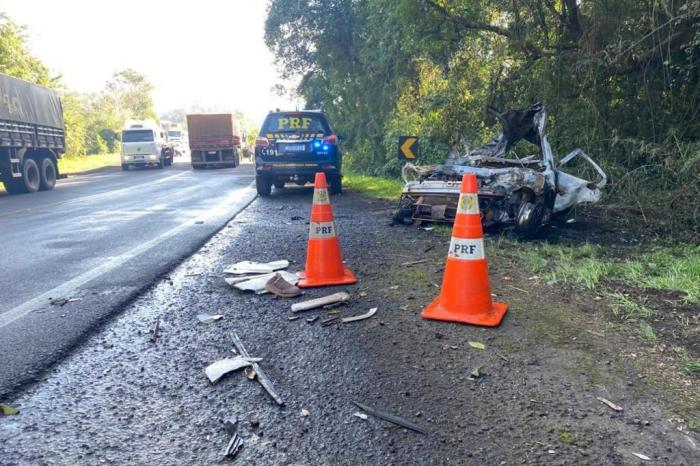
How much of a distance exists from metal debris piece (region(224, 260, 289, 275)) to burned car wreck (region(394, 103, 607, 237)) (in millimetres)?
2577

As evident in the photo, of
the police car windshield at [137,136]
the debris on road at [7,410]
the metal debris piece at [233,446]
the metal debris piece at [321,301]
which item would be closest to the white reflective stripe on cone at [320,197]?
the metal debris piece at [321,301]

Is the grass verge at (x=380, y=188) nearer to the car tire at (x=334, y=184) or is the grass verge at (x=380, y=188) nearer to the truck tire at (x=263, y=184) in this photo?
the car tire at (x=334, y=184)

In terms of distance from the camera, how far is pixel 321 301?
12.5 feet

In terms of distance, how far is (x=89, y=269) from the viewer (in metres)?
5.04

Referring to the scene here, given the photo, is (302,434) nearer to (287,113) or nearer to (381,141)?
(287,113)

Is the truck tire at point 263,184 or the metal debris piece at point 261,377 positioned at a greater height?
the truck tire at point 263,184

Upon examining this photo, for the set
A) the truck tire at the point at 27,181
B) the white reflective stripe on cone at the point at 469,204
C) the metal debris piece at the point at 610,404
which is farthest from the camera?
the truck tire at the point at 27,181

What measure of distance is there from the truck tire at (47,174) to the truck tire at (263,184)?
9.06 meters

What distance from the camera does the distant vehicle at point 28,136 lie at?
46.2ft

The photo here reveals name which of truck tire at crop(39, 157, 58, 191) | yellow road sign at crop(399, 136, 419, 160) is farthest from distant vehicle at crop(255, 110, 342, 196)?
truck tire at crop(39, 157, 58, 191)

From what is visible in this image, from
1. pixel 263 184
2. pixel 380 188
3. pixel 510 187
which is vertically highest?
pixel 510 187

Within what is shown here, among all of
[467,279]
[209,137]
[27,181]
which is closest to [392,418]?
[467,279]

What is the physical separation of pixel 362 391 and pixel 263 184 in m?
9.61

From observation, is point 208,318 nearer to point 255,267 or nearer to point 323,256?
point 323,256
